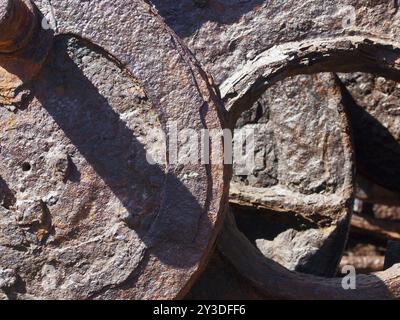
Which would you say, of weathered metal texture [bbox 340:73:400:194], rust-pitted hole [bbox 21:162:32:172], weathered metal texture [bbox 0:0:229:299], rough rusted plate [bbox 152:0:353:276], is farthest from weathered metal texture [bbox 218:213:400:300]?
weathered metal texture [bbox 340:73:400:194]

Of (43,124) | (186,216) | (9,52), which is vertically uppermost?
(9,52)

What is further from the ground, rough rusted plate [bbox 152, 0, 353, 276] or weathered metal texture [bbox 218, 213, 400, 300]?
rough rusted plate [bbox 152, 0, 353, 276]

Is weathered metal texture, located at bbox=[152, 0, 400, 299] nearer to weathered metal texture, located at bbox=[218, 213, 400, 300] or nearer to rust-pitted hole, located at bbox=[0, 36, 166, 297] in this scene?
weathered metal texture, located at bbox=[218, 213, 400, 300]

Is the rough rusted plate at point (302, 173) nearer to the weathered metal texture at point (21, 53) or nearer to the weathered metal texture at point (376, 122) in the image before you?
the weathered metal texture at point (376, 122)

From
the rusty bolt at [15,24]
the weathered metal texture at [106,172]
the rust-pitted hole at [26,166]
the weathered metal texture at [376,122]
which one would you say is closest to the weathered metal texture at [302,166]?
the weathered metal texture at [376,122]

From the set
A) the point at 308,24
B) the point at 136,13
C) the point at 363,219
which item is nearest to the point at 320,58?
the point at 308,24

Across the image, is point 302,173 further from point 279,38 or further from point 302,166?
point 279,38
